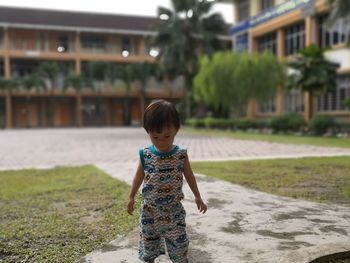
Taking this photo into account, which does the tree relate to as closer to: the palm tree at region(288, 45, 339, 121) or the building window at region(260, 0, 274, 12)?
the palm tree at region(288, 45, 339, 121)

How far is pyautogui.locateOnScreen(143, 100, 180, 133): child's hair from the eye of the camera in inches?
105

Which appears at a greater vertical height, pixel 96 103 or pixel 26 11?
pixel 26 11

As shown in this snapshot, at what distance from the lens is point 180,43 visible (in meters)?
33.1

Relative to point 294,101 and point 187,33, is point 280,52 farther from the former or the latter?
point 187,33

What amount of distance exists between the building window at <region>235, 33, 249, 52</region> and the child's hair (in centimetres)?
3423

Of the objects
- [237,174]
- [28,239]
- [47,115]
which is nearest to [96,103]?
[47,115]

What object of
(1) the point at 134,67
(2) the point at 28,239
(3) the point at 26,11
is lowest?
(2) the point at 28,239

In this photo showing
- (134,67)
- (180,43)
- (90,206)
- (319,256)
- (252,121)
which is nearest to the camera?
(319,256)

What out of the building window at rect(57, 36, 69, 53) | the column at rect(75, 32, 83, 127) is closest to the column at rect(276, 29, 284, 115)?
the column at rect(75, 32, 83, 127)

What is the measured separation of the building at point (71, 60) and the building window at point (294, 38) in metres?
16.0

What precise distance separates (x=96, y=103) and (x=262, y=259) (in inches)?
1742

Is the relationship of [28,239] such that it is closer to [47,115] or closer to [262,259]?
[262,259]

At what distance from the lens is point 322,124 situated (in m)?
20.4

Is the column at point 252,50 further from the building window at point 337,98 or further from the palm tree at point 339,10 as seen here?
the palm tree at point 339,10
